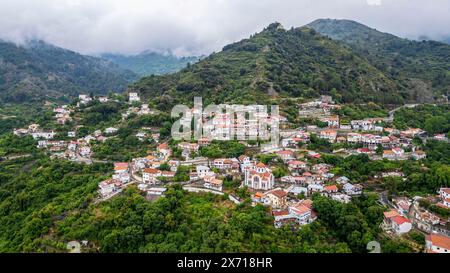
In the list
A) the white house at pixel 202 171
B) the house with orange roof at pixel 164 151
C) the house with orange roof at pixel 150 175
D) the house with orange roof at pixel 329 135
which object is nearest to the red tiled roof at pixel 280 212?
the white house at pixel 202 171

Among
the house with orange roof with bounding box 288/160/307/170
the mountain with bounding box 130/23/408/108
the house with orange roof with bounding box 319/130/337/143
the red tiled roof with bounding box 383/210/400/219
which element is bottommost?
the red tiled roof with bounding box 383/210/400/219

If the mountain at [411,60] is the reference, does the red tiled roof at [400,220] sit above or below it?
below

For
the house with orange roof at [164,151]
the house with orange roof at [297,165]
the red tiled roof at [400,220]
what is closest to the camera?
the red tiled roof at [400,220]

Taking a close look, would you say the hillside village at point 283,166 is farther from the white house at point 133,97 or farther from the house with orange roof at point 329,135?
the white house at point 133,97

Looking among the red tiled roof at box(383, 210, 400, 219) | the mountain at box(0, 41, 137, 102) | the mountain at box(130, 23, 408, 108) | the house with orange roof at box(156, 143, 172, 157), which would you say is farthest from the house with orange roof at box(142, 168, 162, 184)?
the mountain at box(0, 41, 137, 102)

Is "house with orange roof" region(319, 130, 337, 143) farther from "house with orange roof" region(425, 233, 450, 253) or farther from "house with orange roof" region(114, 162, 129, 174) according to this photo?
"house with orange roof" region(114, 162, 129, 174)

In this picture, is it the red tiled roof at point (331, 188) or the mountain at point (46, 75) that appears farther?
the mountain at point (46, 75)

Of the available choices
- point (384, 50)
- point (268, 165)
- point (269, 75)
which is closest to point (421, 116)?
point (269, 75)

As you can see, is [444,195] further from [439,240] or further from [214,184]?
[214,184]
